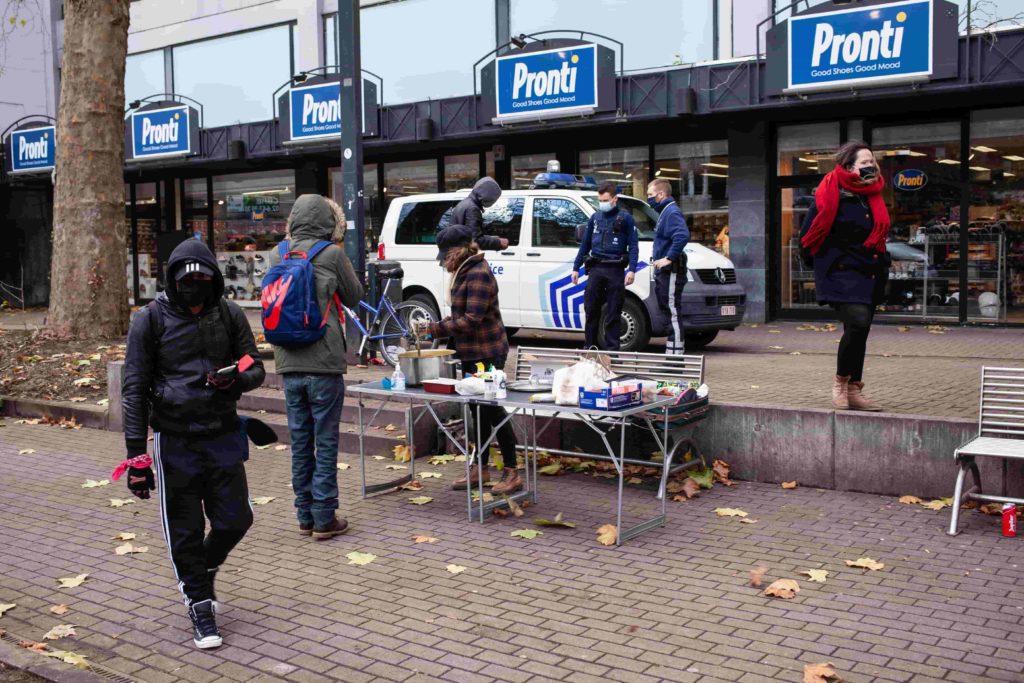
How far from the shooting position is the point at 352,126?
1107 cm

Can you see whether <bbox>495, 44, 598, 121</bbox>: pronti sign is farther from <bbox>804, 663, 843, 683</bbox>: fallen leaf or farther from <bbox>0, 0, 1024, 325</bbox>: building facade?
<bbox>804, 663, 843, 683</bbox>: fallen leaf

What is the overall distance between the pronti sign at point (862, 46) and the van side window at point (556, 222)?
3.62m

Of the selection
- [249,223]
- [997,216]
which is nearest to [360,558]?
[997,216]

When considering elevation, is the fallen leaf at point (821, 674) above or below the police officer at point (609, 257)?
below

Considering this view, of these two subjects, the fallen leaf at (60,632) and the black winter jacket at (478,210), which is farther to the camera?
the black winter jacket at (478,210)

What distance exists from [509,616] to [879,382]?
18.8 feet

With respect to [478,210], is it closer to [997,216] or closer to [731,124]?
[731,124]

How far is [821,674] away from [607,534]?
221 centimetres

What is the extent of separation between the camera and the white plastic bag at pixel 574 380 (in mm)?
6402

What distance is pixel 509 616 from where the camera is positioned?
5117 millimetres

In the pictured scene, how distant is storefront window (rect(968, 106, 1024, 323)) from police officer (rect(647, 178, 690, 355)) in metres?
6.71

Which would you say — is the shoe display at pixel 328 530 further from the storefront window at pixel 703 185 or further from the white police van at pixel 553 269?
the storefront window at pixel 703 185

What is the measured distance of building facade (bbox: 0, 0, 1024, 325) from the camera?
14156mm

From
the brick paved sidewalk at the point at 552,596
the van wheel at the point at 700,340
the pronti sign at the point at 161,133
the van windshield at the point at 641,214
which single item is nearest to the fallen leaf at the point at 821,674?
the brick paved sidewalk at the point at 552,596
